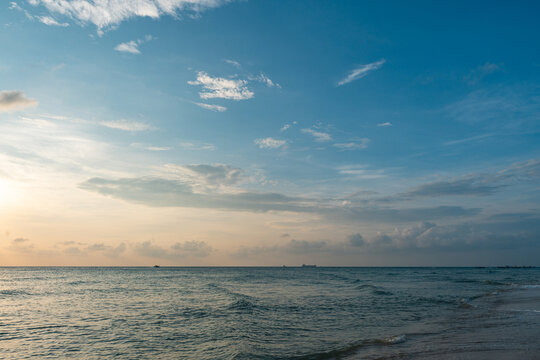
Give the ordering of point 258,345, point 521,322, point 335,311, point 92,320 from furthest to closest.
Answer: point 335,311, point 92,320, point 521,322, point 258,345

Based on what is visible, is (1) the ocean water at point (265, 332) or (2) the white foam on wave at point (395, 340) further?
(2) the white foam on wave at point (395, 340)

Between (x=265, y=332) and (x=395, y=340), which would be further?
(x=265, y=332)

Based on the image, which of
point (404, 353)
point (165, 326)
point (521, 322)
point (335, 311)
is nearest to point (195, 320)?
point (165, 326)

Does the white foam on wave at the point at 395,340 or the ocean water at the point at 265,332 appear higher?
the white foam on wave at the point at 395,340

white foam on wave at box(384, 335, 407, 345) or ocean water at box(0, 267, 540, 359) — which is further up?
white foam on wave at box(384, 335, 407, 345)

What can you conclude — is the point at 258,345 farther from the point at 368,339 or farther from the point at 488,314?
the point at 488,314

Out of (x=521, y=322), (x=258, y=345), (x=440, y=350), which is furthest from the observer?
(x=521, y=322)

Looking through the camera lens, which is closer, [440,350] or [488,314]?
[440,350]

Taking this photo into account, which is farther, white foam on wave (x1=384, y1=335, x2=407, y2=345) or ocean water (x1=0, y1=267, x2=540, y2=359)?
white foam on wave (x1=384, y1=335, x2=407, y2=345)

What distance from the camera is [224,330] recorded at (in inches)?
916

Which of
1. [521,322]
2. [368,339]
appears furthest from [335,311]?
[521,322]

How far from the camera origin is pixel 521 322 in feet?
73.6

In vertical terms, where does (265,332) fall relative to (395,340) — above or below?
below

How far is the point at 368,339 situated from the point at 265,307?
53.4 feet
